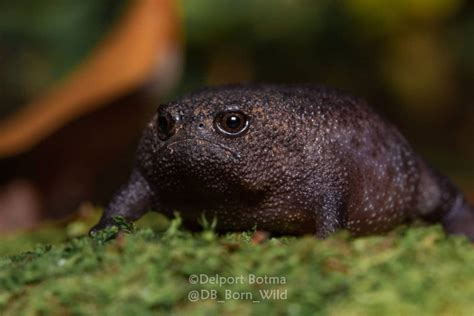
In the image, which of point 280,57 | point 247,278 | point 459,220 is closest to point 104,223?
point 247,278

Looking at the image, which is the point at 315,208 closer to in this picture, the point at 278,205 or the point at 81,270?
the point at 278,205

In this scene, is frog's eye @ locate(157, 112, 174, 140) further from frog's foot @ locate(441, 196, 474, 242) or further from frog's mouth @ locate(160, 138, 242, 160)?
frog's foot @ locate(441, 196, 474, 242)

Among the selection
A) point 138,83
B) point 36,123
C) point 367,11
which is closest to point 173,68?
point 138,83

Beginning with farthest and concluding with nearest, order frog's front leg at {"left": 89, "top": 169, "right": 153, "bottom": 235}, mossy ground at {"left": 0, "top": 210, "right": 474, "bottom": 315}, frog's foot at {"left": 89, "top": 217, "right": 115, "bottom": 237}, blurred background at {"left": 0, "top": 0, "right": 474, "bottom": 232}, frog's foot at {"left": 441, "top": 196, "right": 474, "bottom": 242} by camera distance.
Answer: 1. blurred background at {"left": 0, "top": 0, "right": 474, "bottom": 232}
2. frog's foot at {"left": 441, "top": 196, "right": 474, "bottom": 242}
3. frog's front leg at {"left": 89, "top": 169, "right": 153, "bottom": 235}
4. frog's foot at {"left": 89, "top": 217, "right": 115, "bottom": 237}
5. mossy ground at {"left": 0, "top": 210, "right": 474, "bottom": 315}

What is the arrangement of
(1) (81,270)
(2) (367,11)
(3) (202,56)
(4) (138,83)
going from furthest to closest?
(3) (202,56) → (2) (367,11) → (4) (138,83) → (1) (81,270)

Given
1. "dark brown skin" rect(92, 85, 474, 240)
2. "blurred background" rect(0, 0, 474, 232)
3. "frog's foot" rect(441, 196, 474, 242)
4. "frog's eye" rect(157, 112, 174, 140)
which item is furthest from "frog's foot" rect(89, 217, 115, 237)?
"blurred background" rect(0, 0, 474, 232)

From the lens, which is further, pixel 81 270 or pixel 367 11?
pixel 367 11

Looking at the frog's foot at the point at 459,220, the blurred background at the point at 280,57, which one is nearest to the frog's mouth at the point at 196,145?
the frog's foot at the point at 459,220

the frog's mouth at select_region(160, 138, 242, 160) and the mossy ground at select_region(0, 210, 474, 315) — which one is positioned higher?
the frog's mouth at select_region(160, 138, 242, 160)
